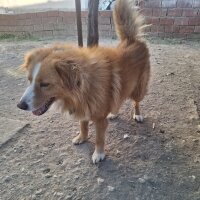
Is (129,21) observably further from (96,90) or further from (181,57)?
(181,57)

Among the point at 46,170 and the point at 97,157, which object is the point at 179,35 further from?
the point at 46,170

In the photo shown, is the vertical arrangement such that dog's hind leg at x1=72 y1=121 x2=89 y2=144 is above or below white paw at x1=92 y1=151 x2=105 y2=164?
above

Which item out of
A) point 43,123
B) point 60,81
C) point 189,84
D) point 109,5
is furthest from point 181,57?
point 60,81

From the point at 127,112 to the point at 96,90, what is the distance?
1.28 metres

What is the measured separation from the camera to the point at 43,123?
131 inches

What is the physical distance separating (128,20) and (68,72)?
46.8 inches

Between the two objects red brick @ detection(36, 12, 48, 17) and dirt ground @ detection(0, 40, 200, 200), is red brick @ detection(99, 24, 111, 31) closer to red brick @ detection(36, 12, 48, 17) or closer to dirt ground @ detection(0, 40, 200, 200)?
red brick @ detection(36, 12, 48, 17)

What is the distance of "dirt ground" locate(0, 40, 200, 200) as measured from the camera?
93.5 inches

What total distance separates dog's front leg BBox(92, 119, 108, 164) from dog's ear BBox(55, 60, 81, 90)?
0.56 metres

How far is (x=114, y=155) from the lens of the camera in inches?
110

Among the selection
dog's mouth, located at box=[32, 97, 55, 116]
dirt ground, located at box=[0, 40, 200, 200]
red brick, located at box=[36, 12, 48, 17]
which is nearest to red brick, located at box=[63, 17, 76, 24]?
red brick, located at box=[36, 12, 48, 17]

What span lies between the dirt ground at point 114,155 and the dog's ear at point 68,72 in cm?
88

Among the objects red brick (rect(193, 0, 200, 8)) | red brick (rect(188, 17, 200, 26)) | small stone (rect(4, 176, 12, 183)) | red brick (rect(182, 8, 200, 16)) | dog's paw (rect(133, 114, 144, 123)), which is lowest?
small stone (rect(4, 176, 12, 183))

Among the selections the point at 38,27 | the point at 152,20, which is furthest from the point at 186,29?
the point at 38,27
